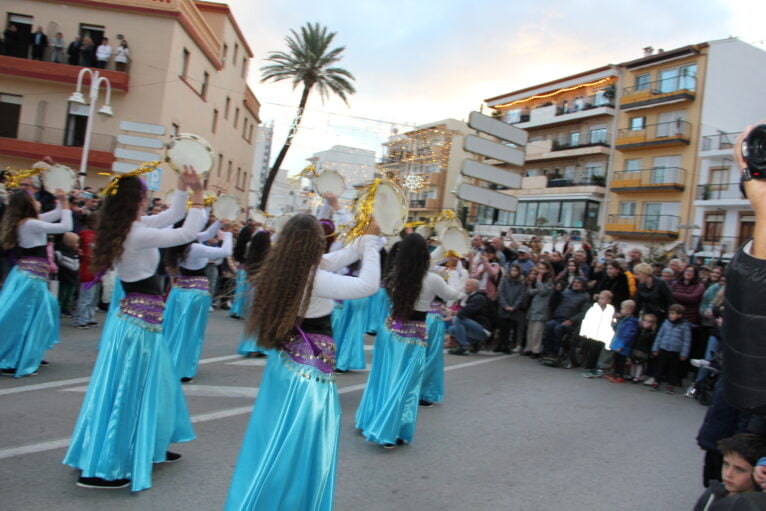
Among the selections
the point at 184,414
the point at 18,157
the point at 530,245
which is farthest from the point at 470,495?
the point at 18,157

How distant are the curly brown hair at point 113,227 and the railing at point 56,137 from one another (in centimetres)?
2374

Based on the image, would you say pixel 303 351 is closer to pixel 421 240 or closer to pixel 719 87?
pixel 421 240

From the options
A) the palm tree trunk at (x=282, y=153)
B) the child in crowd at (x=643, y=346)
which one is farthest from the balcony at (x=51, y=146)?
the child in crowd at (x=643, y=346)

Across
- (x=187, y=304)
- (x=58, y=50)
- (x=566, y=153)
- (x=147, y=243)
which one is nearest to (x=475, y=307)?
(x=187, y=304)

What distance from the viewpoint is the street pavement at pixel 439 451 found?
4.01m

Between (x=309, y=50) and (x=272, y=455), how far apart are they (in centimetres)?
2869

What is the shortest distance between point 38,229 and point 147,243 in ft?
9.39

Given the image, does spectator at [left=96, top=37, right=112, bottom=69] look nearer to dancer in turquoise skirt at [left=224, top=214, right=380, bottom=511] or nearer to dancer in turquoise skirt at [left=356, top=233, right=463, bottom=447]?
dancer in turquoise skirt at [left=356, top=233, right=463, bottom=447]

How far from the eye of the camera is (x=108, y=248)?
404 cm

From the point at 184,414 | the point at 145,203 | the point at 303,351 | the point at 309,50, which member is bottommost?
the point at 184,414

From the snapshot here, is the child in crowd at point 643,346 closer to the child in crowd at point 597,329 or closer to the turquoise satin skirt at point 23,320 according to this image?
the child in crowd at point 597,329

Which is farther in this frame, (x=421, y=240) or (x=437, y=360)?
(x=437, y=360)

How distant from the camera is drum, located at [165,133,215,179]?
450 cm

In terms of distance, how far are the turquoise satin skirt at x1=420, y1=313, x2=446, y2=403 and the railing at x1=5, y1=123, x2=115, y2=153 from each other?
903 inches
